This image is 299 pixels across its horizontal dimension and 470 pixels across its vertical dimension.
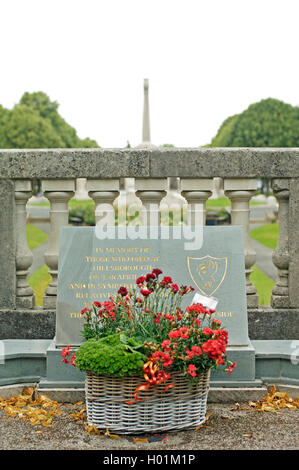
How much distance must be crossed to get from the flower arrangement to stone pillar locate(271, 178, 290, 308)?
53.0 inches

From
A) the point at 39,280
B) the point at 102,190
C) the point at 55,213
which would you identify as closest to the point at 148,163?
the point at 102,190

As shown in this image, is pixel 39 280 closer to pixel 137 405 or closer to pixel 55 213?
pixel 55 213

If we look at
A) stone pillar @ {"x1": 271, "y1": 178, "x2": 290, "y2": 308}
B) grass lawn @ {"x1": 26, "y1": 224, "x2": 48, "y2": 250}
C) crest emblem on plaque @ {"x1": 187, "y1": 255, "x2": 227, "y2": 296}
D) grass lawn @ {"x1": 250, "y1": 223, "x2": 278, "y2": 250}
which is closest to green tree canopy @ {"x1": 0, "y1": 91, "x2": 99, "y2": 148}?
grass lawn @ {"x1": 26, "y1": 224, "x2": 48, "y2": 250}

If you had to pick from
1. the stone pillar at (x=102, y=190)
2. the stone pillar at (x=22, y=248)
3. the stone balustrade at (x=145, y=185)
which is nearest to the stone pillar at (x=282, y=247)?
the stone balustrade at (x=145, y=185)

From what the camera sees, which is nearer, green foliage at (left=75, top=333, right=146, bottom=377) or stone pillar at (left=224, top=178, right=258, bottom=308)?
green foliage at (left=75, top=333, right=146, bottom=377)

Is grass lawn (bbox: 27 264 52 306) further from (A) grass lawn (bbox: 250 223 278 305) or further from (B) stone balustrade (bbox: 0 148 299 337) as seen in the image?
(B) stone balustrade (bbox: 0 148 299 337)

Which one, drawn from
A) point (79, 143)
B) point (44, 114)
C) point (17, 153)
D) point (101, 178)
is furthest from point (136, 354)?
point (79, 143)

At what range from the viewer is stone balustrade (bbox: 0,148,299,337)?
5.85 m

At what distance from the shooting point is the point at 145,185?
5.92 metres

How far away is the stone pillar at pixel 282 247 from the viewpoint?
594cm

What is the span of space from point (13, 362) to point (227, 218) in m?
20.5

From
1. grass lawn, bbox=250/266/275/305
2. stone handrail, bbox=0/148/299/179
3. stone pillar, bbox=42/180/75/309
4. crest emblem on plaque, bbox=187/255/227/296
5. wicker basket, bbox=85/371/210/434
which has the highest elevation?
stone handrail, bbox=0/148/299/179

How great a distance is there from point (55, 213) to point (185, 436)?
257cm

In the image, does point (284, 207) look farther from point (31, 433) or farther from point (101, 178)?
point (31, 433)
